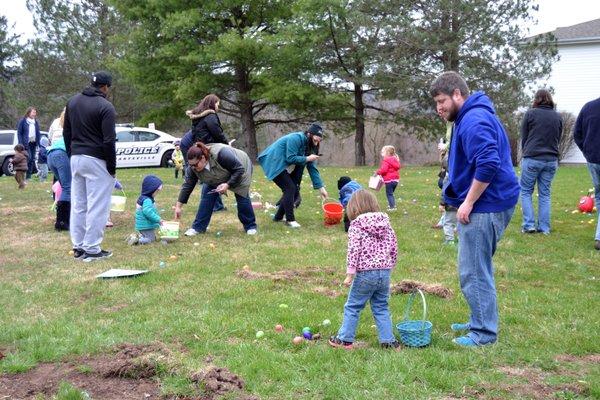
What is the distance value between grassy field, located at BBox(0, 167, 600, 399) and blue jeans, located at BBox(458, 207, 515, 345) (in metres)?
0.18

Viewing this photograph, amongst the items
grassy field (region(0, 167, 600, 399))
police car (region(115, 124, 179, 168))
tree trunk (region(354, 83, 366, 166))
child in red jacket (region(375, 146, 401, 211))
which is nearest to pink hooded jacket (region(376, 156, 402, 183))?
child in red jacket (region(375, 146, 401, 211))

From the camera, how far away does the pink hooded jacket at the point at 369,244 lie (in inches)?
163

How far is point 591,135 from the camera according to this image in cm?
750

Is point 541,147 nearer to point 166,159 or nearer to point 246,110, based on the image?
point 166,159

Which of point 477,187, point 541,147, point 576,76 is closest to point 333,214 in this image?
point 541,147

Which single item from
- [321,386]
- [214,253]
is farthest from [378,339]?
[214,253]

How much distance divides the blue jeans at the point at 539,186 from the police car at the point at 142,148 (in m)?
15.8

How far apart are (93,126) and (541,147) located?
5608mm

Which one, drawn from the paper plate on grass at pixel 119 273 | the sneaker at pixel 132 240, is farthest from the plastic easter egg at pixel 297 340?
the sneaker at pixel 132 240

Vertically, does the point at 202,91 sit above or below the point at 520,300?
above

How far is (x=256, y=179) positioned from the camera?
16.4 meters

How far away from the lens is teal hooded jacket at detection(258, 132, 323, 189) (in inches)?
342

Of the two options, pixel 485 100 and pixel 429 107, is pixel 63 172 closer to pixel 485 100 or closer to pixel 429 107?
pixel 485 100

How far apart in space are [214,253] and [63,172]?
2687 millimetres
